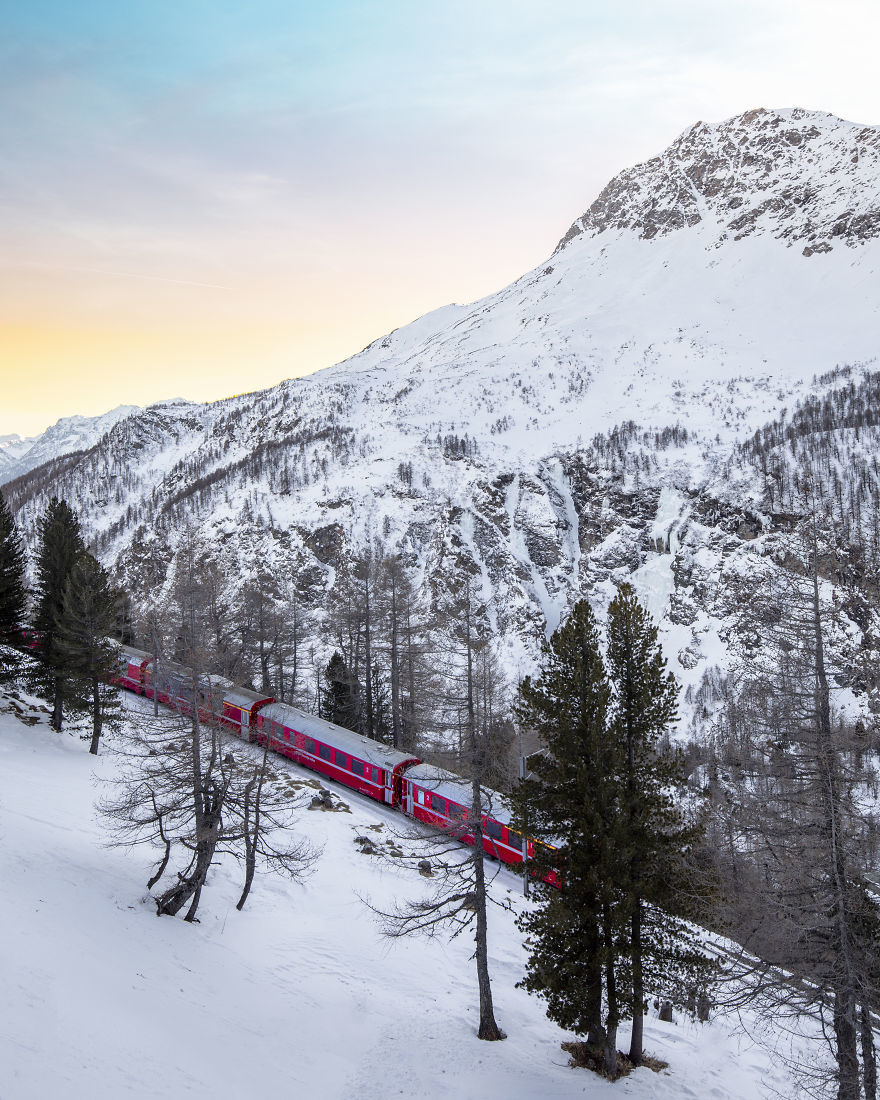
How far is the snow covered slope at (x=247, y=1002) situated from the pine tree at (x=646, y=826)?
9.42 ft

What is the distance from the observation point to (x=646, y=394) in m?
129

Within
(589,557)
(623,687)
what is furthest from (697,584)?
(623,687)

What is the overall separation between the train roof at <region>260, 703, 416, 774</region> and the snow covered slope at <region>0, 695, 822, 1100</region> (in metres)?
7.84

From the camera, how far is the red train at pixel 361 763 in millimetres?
26469

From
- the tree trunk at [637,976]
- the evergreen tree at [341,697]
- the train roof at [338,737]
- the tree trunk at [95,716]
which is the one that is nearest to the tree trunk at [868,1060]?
the tree trunk at [637,976]

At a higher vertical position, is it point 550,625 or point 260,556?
point 260,556

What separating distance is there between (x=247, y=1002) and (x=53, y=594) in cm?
2386

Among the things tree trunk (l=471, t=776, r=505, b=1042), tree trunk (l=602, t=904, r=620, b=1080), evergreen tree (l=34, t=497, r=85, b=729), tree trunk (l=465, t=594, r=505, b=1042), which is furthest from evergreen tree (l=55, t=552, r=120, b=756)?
tree trunk (l=602, t=904, r=620, b=1080)

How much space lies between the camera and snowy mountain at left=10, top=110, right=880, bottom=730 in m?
87.8

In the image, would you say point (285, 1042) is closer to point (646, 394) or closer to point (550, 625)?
point (550, 625)

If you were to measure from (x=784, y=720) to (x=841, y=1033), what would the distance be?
19.2ft

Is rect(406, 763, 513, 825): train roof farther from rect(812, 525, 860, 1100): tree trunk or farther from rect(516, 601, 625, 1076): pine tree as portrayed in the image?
rect(812, 525, 860, 1100): tree trunk

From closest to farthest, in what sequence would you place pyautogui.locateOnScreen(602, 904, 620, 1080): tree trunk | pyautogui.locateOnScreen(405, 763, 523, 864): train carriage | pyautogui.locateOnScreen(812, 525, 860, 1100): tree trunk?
1. pyautogui.locateOnScreen(812, 525, 860, 1100): tree trunk
2. pyautogui.locateOnScreen(602, 904, 620, 1080): tree trunk
3. pyautogui.locateOnScreen(405, 763, 523, 864): train carriage

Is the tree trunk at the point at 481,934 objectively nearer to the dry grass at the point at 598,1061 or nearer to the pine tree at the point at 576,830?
the pine tree at the point at 576,830
